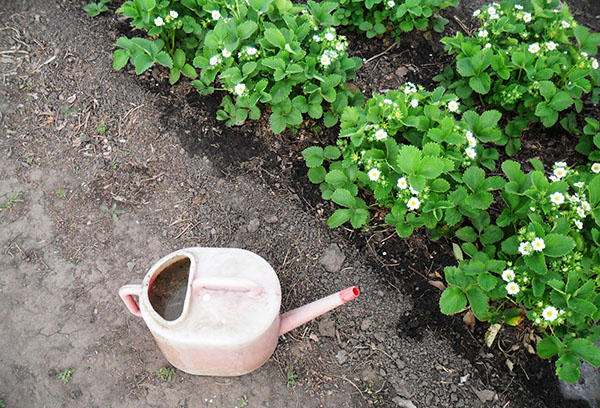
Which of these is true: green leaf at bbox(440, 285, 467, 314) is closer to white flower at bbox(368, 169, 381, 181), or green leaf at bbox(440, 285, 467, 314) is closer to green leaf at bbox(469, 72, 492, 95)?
white flower at bbox(368, 169, 381, 181)

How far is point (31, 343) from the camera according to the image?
233 centimetres

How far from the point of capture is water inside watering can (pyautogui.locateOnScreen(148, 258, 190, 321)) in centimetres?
197

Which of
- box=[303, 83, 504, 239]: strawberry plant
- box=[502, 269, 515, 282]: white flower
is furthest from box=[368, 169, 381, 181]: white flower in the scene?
box=[502, 269, 515, 282]: white flower

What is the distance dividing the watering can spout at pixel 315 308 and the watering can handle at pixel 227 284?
273mm

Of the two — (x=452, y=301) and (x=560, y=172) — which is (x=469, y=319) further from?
(x=560, y=172)

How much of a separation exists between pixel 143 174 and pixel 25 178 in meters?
0.69

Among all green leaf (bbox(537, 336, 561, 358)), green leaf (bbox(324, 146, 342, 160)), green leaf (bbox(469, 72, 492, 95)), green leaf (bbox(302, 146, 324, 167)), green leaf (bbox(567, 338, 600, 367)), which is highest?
green leaf (bbox(469, 72, 492, 95))

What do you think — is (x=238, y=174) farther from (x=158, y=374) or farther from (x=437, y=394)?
(x=437, y=394)

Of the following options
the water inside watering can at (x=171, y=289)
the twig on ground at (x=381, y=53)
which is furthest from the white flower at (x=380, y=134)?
the twig on ground at (x=381, y=53)

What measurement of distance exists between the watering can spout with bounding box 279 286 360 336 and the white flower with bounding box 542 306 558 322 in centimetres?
79

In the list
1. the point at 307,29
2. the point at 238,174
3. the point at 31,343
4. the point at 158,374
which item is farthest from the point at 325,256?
the point at 31,343

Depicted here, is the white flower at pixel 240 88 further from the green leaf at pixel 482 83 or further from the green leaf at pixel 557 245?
the green leaf at pixel 557 245

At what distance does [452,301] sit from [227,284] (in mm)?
979

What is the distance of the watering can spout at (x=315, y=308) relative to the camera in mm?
1861
